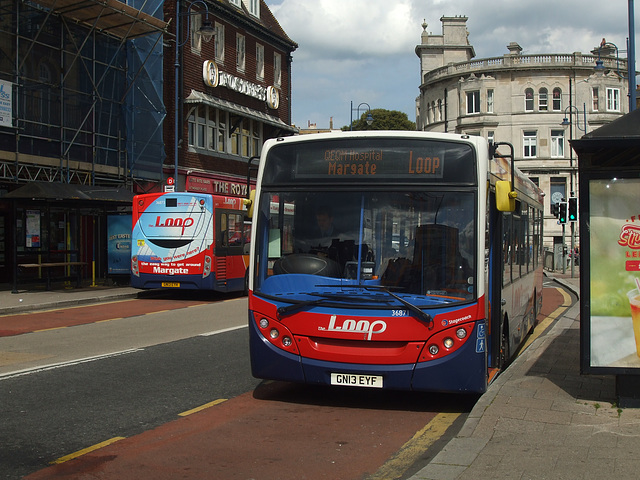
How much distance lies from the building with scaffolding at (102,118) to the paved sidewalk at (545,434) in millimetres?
15960

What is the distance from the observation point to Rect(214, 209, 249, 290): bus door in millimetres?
20719

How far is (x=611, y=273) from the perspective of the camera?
7.00 meters

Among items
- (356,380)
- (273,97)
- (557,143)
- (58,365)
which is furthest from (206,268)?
(557,143)

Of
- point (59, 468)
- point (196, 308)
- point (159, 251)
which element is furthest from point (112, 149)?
point (59, 468)

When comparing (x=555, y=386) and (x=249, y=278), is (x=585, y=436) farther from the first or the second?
(x=249, y=278)

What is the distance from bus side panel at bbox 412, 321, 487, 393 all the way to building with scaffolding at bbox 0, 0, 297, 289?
15.6 m

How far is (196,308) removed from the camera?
1866cm

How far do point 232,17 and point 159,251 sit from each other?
1877cm

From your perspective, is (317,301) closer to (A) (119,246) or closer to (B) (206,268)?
(B) (206,268)

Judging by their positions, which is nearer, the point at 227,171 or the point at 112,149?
the point at 112,149

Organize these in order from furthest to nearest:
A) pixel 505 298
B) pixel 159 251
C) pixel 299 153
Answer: pixel 159 251 < pixel 505 298 < pixel 299 153

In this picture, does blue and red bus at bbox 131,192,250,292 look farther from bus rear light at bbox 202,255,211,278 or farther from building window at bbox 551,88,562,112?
building window at bbox 551,88,562,112

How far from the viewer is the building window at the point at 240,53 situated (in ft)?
122

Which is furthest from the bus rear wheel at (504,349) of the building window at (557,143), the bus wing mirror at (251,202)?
the building window at (557,143)
